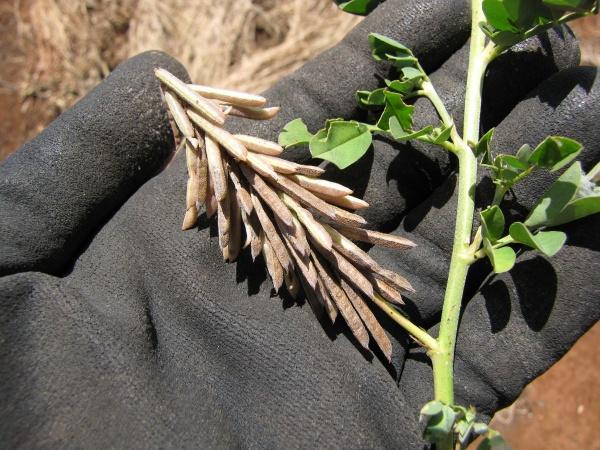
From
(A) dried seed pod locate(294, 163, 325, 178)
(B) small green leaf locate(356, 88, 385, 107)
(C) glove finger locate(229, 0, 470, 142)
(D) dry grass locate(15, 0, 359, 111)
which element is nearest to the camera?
(A) dried seed pod locate(294, 163, 325, 178)

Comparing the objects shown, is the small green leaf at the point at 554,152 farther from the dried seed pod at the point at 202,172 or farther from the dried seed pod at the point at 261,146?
the dried seed pod at the point at 202,172

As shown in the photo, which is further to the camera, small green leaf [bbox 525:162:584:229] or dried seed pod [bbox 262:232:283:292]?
dried seed pod [bbox 262:232:283:292]

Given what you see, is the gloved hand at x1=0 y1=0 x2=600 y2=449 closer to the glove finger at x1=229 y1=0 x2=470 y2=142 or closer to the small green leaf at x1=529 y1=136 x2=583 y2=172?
the glove finger at x1=229 y1=0 x2=470 y2=142

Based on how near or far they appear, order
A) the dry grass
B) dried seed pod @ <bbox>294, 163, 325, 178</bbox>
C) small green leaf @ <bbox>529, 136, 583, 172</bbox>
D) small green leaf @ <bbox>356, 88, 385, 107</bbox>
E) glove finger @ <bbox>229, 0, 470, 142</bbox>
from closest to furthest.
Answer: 1. small green leaf @ <bbox>529, 136, 583, 172</bbox>
2. dried seed pod @ <bbox>294, 163, 325, 178</bbox>
3. small green leaf @ <bbox>356, 88, 385, 107</bbox>
4. glove finger @ <bbox>229, 0, 470, 142</bbox>
5. the dry grass

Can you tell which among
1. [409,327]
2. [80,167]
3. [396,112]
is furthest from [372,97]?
[80,167]

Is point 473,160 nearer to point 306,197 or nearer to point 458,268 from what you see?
point 458,268

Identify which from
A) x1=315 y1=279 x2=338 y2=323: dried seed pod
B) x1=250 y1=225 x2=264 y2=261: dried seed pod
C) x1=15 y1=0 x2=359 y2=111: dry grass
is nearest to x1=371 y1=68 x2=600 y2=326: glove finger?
x1=315 y1=279 x2=338 y2=323: dried seed pod

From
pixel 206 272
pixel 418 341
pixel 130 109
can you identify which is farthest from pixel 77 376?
pixel 418 341
